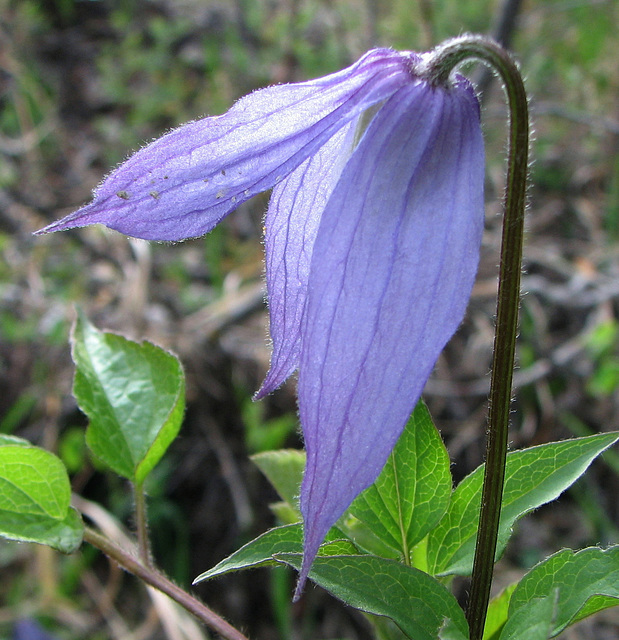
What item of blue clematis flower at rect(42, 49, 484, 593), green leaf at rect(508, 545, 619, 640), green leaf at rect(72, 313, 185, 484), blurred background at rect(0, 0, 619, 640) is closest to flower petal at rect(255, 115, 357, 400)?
blue clematis flower at rect(42, 49, 484, 593)

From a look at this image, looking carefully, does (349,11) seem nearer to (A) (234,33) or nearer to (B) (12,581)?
(A) (234,33)

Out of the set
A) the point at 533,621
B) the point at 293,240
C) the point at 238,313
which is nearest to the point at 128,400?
the point at 293,240

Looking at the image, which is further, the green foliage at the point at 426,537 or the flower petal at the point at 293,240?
the flower petal at the point at 293,240

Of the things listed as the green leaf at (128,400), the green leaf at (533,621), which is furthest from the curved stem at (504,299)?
the green leaf at (128,400)

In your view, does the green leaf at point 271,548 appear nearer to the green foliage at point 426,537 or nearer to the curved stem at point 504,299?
the green foliage at point 426,537

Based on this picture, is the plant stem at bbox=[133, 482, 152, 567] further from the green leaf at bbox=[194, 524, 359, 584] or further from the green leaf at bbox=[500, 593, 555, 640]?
the green leaf at bbox=[500, 593, 555, 640]
